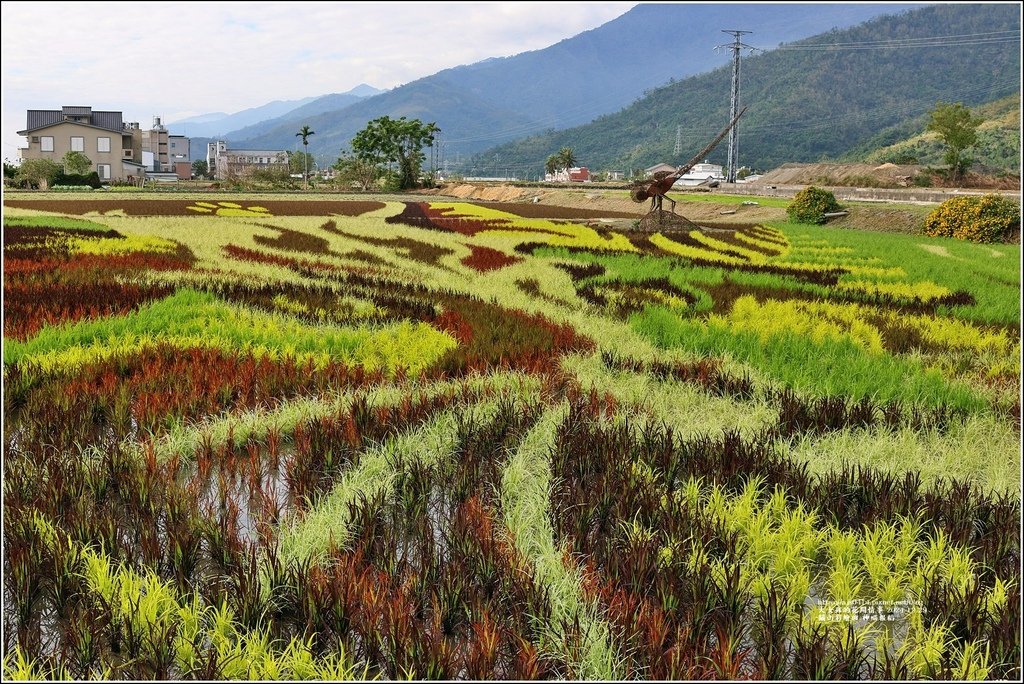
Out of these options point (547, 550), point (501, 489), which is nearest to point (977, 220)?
point (501, 489)

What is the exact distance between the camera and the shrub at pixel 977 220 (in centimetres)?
2122

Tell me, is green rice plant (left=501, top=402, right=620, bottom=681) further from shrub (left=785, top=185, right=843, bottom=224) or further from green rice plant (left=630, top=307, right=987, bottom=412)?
shrub (left=785, top=185, right=843, bottom=224)

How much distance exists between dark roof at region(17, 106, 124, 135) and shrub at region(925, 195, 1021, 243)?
58421 mm

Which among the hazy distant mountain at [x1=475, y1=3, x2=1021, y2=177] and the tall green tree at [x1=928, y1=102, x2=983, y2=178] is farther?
the hazy distant mountain at [x1=475, y1=3, x2=1021, y2=177]

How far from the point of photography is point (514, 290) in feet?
35.3

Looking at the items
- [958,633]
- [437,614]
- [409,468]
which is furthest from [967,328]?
[437,614]

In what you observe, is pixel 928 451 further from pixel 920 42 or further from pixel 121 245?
pixel 920 42

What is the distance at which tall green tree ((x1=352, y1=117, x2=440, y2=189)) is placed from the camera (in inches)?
2576

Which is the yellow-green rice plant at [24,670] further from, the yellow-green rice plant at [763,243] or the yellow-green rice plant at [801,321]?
the yellow-green rice plant at [763,243]

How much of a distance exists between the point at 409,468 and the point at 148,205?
3083 centimetres

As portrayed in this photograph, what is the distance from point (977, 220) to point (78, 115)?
2602 inches

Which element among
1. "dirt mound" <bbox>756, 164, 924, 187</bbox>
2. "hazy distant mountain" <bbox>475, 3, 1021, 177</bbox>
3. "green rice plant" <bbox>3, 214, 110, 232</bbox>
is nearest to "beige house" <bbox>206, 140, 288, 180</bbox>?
"hazy distant mountain" <bbox>475, 3, 1021, 177</bbox>

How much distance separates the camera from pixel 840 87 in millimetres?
120812

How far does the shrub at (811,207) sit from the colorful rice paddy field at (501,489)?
68.6 feet
